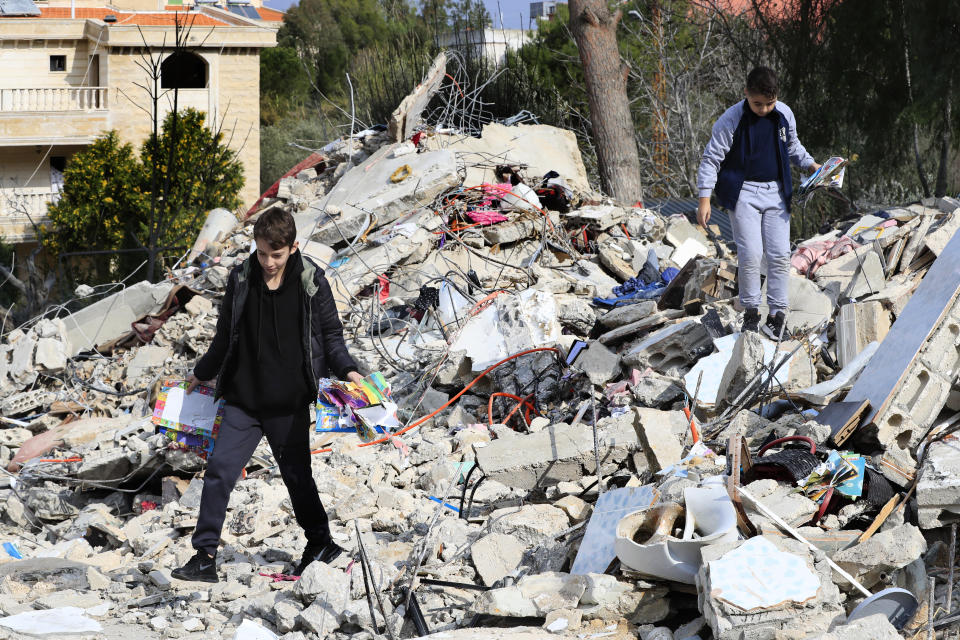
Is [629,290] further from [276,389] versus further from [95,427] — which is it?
[276,389]

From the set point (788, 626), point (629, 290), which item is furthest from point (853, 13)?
point (788, 626)

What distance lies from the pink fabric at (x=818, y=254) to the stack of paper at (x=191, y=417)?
4773 mm

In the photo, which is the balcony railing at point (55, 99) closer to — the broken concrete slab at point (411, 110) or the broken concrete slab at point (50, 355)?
the broken concrete slab at point (411, 110)

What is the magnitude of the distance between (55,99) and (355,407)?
950 inches

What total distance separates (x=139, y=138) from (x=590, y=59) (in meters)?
16.8

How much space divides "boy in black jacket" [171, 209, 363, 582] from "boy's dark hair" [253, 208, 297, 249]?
0.06 meters

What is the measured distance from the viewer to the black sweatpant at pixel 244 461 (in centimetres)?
374

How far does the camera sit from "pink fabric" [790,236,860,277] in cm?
727

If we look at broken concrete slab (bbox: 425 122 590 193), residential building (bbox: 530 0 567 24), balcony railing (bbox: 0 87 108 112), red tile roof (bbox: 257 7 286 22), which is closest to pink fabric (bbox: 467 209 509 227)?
broken concrete slab (bbox: 425 122 590 193)

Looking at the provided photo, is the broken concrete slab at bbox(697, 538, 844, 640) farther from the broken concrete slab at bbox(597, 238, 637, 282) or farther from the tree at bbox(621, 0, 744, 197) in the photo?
the tree at bbox(621, 0, 744, 197)

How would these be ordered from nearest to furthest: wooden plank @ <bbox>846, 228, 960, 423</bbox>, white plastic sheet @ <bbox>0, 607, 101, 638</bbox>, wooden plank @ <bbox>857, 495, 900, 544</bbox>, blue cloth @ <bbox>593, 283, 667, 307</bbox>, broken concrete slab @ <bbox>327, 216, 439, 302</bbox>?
white plastic sheet @ <bbox>0, 607, 101, 638</bbox> → wooden plank @ <bbox>857, 495, 900, 544</bbox> → wooden plank @ <bbox>846, 228, 960, 423</bbox> → blue cloth @ <bbox>593, 283, 667, 307</bbox> → broken concrete slab @ <bbox>327, 216, 439, 302</bbox>

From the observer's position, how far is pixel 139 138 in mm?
25844

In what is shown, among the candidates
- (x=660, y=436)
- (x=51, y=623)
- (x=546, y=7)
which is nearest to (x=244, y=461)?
(x=51, y=623)

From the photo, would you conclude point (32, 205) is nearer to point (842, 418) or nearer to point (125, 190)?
point (125, 190)
